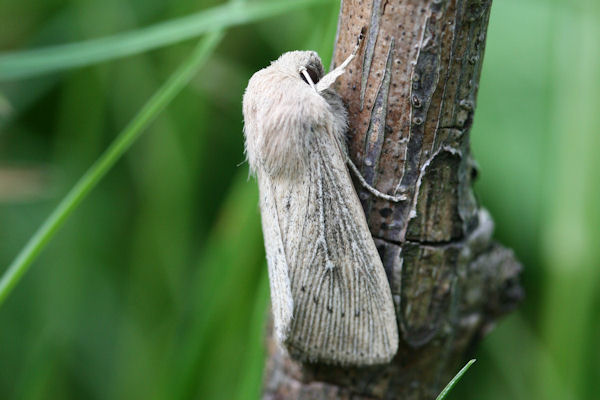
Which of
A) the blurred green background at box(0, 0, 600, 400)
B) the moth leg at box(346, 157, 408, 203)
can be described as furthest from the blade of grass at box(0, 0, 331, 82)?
the moth leg at box(346, 157, 408, 203)

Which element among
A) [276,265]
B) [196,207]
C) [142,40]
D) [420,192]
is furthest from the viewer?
[196,207]

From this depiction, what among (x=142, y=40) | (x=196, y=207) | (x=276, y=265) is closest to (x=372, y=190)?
(x=276, y=265)

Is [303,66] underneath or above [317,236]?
above

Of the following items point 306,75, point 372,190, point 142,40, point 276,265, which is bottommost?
point 276,265

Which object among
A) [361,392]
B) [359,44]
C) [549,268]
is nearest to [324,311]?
[361,392]

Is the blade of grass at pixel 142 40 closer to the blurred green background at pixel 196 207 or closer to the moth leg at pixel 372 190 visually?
the blurred green background at pixel 196 207

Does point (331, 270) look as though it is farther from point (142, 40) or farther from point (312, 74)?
point (142, 40)

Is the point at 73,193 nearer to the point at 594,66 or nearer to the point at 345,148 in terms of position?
the point at 345,148
